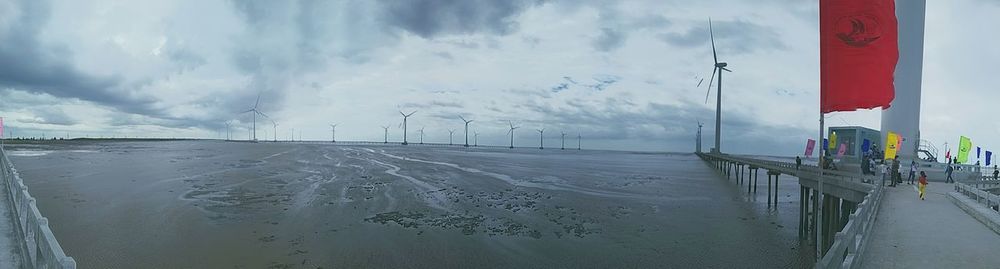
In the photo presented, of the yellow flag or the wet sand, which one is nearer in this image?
the wet sand

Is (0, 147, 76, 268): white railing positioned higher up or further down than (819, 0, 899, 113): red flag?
further down

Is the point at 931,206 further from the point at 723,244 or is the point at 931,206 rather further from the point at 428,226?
the point at 428,226

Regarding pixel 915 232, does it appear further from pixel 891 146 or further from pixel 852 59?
pixel 891 146

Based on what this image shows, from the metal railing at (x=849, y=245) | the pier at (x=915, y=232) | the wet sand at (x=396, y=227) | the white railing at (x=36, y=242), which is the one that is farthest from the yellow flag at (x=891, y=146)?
the white railing at (x=36, y=242)

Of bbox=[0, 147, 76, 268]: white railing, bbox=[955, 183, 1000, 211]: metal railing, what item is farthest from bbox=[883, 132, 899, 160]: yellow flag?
Answer: bbox=[0, 147, 76, 268]: white railing

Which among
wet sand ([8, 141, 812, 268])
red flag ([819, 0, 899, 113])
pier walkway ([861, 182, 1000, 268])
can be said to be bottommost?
wet sand ([8, 141, 812, 268])

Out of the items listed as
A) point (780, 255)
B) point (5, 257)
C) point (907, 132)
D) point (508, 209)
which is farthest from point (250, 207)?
point (907, 132)

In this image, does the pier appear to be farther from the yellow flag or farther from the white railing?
the white railing

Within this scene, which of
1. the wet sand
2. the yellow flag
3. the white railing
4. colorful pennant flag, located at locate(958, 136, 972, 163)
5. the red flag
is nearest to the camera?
the white railing
